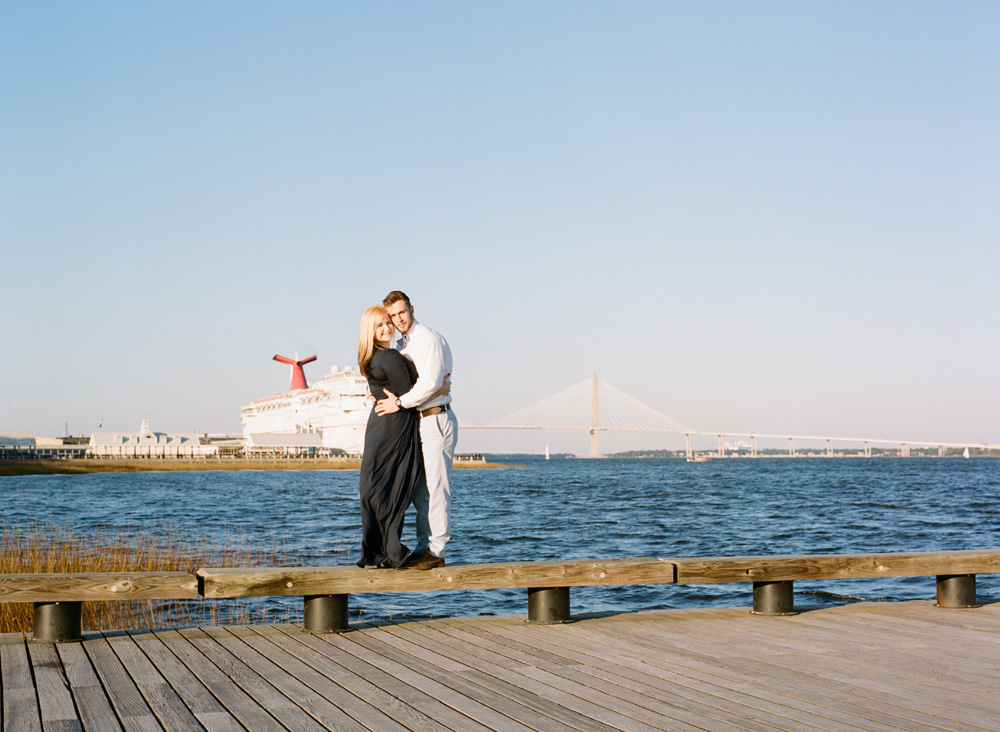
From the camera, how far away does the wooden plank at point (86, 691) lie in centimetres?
302

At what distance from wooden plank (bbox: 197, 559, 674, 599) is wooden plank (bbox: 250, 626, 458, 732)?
25 centimetres

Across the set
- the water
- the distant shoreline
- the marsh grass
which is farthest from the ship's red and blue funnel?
the marsh grass

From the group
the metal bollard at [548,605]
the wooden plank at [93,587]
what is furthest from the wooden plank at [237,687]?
the metal bollard at [548,605]

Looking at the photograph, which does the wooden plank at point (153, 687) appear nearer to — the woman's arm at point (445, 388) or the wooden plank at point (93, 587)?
the wooden plank at point (93, 587)

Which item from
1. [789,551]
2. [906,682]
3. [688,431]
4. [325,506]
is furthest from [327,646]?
[688,431]

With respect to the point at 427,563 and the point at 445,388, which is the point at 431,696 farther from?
the point at 445,388

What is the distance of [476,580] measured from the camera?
4.75 m

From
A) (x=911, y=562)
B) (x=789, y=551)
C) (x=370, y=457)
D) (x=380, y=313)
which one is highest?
(x=380, y=313)

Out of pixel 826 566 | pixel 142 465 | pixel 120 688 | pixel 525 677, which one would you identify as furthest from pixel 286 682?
pixel 142 465

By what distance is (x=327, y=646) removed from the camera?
432 centimetres

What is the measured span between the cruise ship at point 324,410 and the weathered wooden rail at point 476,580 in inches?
2733

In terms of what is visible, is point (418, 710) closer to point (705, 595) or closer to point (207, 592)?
point (207, 592)

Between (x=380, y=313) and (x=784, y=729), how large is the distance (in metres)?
2.64

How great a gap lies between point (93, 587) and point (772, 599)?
355 centimetres
